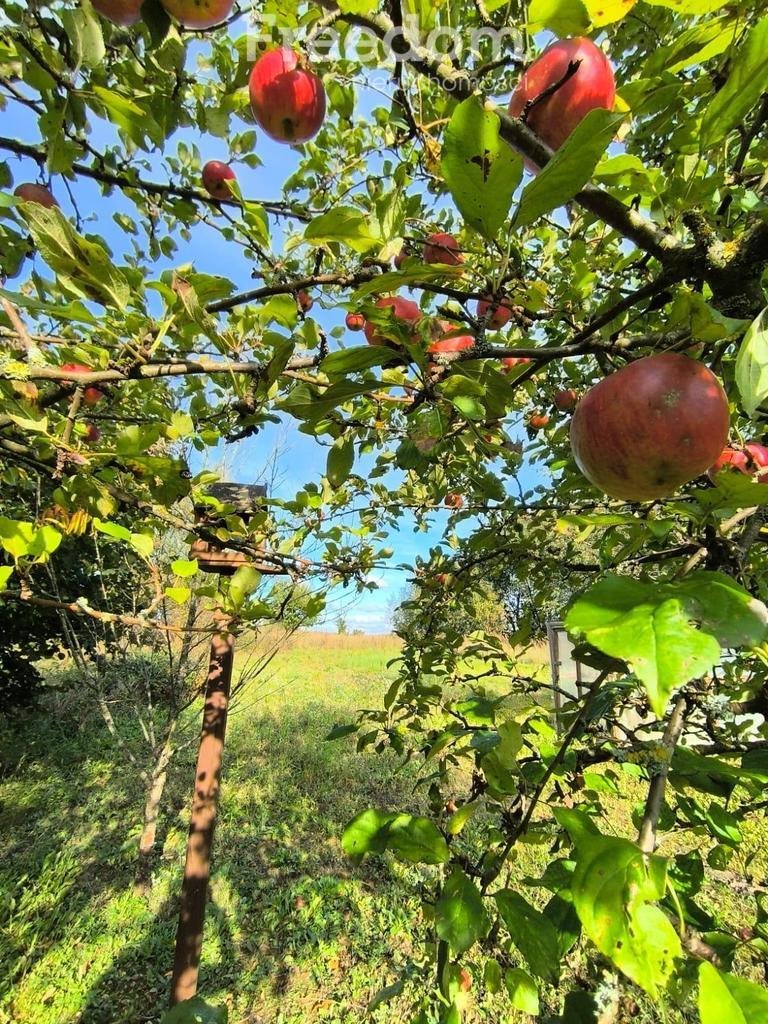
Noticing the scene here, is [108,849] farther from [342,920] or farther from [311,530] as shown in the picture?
[311,530]

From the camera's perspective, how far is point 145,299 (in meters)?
1.05

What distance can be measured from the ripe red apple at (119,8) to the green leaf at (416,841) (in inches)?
49.2

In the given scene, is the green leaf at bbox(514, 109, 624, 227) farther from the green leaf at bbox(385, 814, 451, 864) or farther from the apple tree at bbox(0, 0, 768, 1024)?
the green leaf at bbox(385, 814, 451, 864)

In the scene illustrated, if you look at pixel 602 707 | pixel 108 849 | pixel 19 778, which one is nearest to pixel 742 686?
pixel 602 707

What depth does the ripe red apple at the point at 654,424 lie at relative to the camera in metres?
0.56

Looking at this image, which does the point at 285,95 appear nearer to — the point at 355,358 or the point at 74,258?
the point at 74,258

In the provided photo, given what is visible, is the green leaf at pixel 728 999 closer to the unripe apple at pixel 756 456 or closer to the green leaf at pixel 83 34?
the unripe apple at pixel 756 456

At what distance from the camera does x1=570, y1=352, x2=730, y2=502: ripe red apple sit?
561mm

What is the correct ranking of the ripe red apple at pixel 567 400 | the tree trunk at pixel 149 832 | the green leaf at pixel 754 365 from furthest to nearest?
1. the tree trunk at pixel 149 832
2. the ripe red apple at pixel 567 400
3. the green leaf at pixel 754 365

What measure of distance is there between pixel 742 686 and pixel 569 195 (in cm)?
107

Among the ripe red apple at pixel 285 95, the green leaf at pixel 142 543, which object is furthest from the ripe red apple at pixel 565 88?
the green leaf at pixel 142 543

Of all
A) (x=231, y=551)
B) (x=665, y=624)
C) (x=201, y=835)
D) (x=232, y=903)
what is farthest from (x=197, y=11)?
(x=232, y=903)

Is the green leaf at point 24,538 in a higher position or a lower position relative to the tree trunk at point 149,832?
higher

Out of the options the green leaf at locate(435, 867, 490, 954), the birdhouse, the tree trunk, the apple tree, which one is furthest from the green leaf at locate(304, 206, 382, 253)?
the tree trunk
